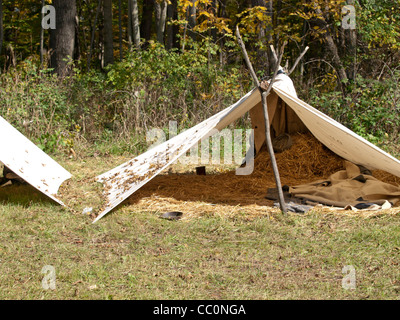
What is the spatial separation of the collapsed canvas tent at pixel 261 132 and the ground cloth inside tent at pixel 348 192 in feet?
0.74

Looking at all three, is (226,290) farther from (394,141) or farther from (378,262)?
(394,141)

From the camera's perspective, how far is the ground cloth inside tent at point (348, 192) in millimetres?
4981

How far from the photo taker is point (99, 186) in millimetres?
5863

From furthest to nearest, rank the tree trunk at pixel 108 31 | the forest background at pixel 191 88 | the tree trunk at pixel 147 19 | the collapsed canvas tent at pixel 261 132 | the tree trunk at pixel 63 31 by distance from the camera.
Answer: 1. the tree trunk at pixel 147 19
2. the tree trunk at pixel 108 31
3. the tree trunk at pixel 63 31
4. the forest background at pixel 191 88
5. the collapsed canvas tent at pixel 261 132

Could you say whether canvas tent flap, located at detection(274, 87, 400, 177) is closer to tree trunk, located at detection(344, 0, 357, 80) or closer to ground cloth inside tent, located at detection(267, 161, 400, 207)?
ground cloth inside tent, located at detection(267, 161, 400, 207)

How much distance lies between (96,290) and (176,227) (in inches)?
53.1

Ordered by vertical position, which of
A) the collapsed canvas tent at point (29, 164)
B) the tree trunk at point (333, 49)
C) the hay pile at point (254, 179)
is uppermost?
the tree trunk at point (333, 49)

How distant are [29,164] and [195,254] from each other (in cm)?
226

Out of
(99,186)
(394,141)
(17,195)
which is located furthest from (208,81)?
(17,195)

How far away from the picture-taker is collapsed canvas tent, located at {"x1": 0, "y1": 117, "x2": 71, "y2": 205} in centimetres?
476

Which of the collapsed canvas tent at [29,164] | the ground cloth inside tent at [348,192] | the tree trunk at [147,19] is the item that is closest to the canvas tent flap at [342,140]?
the ground cloth inside tent at [348,192]

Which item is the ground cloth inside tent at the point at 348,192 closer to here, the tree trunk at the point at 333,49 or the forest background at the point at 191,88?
the forest background at the point at 191,88

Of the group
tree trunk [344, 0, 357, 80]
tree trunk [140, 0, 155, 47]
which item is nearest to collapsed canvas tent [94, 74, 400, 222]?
tree trunk [344, 0, 357, 80]

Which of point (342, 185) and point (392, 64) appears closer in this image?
point (342, 185)
